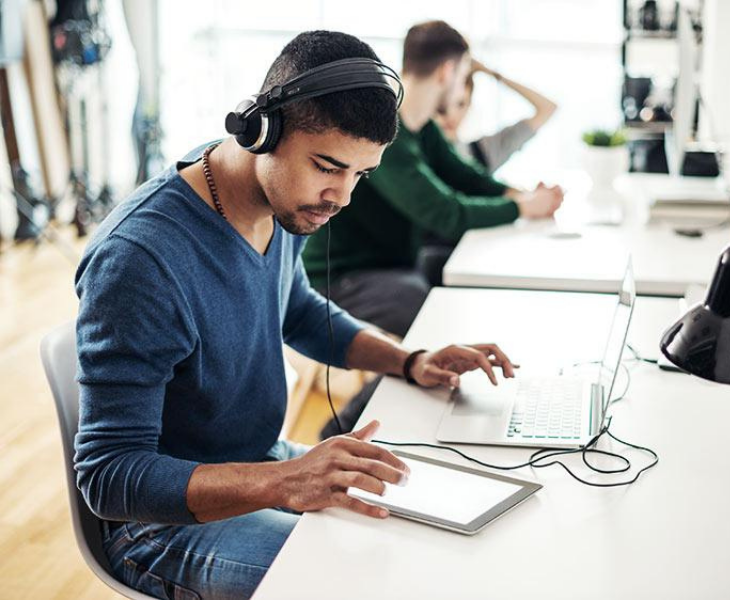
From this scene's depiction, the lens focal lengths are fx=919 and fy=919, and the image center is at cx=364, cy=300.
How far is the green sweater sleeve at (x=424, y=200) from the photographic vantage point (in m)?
2.65

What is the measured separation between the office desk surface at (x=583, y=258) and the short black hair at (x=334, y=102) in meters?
0.93

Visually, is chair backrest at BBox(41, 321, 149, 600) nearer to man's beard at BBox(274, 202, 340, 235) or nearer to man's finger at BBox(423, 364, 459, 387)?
man's beard at BBox(274, 202, 340, 235)

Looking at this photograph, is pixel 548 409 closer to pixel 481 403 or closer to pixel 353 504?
pixel 481 403

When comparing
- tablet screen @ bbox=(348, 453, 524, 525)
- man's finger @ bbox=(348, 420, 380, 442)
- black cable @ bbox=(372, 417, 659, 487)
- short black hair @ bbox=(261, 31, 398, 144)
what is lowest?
black cable @ bbox=(372, 417, 659, 487)

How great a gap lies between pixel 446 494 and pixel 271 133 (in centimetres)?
54

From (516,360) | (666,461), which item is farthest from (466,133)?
(666,461)

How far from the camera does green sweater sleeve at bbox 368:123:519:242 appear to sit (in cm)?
265

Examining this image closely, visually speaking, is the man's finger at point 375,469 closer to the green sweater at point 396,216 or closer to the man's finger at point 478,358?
the man's finger at point 478,358

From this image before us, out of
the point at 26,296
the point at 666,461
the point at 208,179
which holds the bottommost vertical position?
the point at 26,296

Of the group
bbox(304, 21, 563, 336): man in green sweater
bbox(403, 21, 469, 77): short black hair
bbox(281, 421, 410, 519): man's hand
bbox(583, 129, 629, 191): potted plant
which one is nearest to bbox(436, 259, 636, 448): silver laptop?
bbox(281, 421, 410, 519): man's hand

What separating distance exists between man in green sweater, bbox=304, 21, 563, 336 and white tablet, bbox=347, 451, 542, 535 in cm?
139

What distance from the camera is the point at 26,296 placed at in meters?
4.28

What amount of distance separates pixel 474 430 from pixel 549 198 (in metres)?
1.51

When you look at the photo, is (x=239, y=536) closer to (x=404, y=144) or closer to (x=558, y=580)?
(x=558, y=580)
